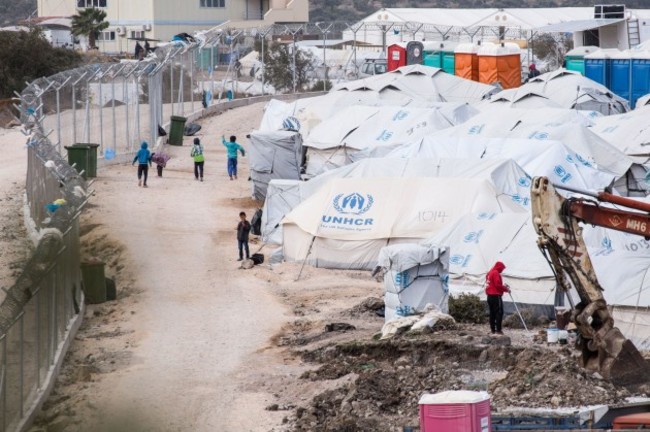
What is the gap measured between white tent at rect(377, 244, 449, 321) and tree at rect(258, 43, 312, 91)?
39612 millimetres

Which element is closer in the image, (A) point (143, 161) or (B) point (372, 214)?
(B) point (372, 214)

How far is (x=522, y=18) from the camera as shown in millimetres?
83312

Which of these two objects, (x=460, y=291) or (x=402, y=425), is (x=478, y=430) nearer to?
(x=402, y=425)

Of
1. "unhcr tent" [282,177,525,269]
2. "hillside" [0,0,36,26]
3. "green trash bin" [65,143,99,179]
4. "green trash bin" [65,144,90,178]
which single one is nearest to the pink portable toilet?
"unhcr tent" [282,177,525,269]

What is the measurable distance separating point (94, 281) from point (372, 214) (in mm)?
5929

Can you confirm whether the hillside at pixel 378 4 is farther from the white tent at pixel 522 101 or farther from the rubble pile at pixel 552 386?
the rubble pile at pixel 552 386

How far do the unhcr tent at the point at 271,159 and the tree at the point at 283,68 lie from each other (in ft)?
80.5

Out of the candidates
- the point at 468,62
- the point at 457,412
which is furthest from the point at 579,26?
the point at 457,412

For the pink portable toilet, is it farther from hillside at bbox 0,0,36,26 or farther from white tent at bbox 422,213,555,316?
hillside at bbox 0,0,36,26

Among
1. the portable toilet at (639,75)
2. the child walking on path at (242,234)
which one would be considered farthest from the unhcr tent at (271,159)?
the portable toilet at (639,75)

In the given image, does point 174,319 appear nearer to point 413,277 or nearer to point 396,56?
point 413,277

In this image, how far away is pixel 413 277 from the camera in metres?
21.5

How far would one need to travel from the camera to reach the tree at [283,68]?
6091 centimetres

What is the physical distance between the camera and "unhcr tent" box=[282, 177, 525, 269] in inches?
1093
